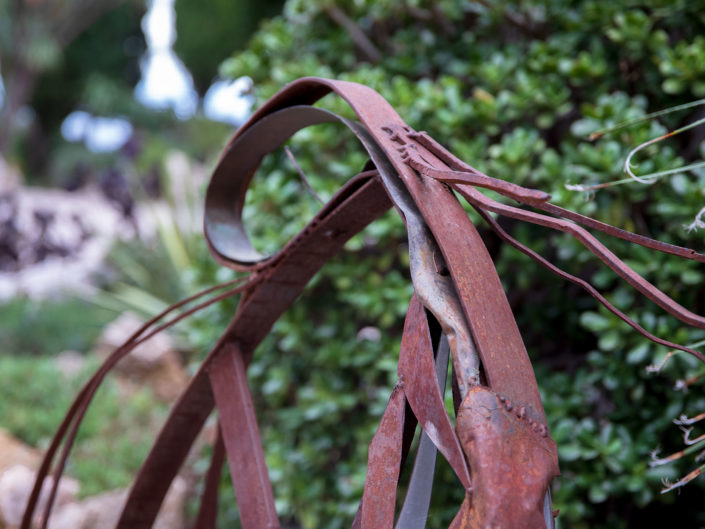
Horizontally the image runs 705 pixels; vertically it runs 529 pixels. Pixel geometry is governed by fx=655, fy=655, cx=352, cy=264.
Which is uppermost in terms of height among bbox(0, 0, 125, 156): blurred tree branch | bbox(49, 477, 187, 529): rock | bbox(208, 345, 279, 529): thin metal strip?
bbox(0, 0, 125, 156): blurred tree branch

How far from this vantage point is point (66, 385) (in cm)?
333

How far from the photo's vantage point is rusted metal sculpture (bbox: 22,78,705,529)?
589mm

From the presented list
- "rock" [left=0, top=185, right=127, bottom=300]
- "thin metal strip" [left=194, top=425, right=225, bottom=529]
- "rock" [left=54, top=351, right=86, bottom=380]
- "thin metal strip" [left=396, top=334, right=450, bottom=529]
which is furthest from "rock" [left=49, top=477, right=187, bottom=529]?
"rock" [left=0, top=185, right=127, bottom=300]

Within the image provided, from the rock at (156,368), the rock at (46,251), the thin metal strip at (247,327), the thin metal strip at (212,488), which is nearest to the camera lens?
the thin metal strip at (247,327)

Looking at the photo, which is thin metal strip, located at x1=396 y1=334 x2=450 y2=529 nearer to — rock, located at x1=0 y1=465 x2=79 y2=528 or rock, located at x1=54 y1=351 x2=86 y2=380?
rock, located at x1=0 y1=465 x2=79 y2=528

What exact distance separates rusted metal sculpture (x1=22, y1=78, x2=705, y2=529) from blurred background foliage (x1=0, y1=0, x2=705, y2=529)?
71 centimetres

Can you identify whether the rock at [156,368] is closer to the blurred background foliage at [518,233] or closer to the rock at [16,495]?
the rock at [16,495]

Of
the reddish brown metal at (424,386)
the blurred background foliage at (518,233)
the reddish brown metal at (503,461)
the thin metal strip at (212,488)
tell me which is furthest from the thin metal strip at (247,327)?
the blurred background foliage at (518,233)

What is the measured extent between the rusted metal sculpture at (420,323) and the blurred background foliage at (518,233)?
710mm

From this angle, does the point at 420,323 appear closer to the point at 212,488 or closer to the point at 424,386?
the point at 424,386

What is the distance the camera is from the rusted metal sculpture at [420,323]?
589 mm

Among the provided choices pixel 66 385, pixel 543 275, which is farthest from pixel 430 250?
pixel 66 385

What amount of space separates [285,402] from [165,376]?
166 cm

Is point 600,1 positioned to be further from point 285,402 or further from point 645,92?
point 285,402
